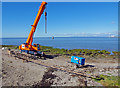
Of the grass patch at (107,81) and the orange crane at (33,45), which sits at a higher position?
the orange crane at (33,45)

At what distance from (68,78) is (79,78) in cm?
135

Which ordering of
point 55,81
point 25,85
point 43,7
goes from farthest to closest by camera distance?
1. point 43,7
2. point 55,81
3. point 25,85

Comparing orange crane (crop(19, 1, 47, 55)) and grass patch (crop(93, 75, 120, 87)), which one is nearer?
grass patch (crop(93, 75, 120, 87))

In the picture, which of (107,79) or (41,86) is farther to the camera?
(107,79)

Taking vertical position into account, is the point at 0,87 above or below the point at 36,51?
below

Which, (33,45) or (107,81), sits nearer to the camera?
(107,81)

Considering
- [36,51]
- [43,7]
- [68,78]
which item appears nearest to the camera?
[68,78]

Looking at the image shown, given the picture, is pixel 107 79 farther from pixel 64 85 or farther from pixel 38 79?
pixel 38 79

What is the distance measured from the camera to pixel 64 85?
1061cm

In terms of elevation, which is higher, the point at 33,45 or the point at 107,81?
the point at 33,45

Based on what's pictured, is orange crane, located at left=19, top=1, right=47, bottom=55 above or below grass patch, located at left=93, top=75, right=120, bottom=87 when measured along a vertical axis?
above

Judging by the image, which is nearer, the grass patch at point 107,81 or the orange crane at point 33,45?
the grass patch at point 107,81

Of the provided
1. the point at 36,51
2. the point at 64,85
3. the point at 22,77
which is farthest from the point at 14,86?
the point at 36,51

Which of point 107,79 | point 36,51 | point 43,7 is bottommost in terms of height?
point 107,79
